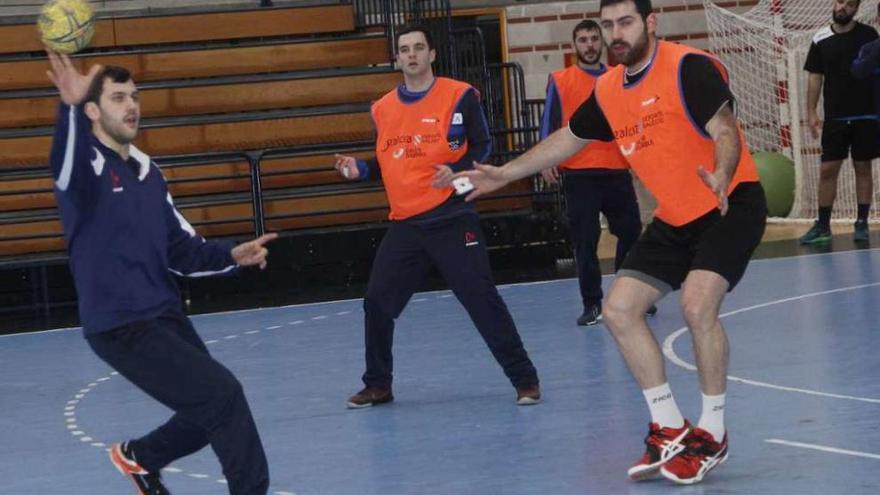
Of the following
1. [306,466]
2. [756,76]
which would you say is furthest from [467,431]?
[756,76]

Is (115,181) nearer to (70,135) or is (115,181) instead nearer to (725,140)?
(70,135)

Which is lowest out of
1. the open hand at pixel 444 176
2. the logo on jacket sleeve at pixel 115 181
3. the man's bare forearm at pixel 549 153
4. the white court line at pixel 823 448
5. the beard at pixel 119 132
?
the white court line at pixel 823 448

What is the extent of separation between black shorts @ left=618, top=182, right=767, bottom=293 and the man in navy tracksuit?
6.08 ft

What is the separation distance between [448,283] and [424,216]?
1.26ft

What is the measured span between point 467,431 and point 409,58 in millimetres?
1986

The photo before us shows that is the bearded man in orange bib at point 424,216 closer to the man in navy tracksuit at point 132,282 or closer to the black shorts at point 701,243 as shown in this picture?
the black shorts at point 701,243

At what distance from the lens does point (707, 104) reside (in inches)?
251

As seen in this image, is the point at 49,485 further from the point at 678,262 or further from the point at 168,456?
the point at 678,262

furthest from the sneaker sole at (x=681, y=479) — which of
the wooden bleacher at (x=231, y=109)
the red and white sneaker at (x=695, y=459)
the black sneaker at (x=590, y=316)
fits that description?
the wooden bleacher at (x=231, y=109)

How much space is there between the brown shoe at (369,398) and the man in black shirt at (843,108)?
7.78 metres

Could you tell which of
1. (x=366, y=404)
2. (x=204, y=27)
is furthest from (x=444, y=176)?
(x=204, y=27)

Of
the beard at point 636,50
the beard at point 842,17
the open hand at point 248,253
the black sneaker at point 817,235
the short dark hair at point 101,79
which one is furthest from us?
the black sneaker at point 817,235

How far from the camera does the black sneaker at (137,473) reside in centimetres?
607

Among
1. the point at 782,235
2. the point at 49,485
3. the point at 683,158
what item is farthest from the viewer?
the point at 782,235
